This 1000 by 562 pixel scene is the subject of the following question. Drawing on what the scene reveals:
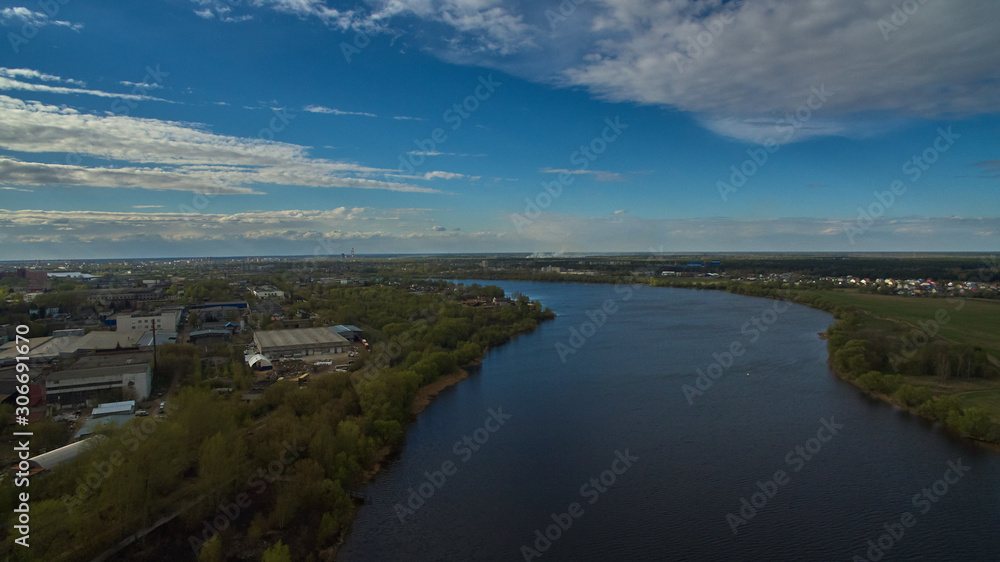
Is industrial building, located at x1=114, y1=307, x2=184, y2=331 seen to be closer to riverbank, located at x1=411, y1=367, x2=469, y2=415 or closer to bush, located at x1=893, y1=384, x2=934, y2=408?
riverbank, located at x1=411, y1=367, x2=469, y2=415

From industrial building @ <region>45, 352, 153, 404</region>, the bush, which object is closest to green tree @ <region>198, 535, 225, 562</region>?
industrial building @ <region>45, 352, 153, 404</region>

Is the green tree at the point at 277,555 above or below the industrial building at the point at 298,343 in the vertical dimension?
below

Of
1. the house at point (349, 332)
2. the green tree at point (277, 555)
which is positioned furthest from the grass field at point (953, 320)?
the house at point (349, 332)

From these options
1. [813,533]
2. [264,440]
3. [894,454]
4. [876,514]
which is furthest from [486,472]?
[894,454]

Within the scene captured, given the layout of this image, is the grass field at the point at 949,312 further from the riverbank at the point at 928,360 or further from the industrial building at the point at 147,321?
the industrial building at the point at 147,321

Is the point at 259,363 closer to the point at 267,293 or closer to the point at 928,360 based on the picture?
the point at 928,360

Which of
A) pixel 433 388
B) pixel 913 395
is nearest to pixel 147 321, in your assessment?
pixel 433 388
